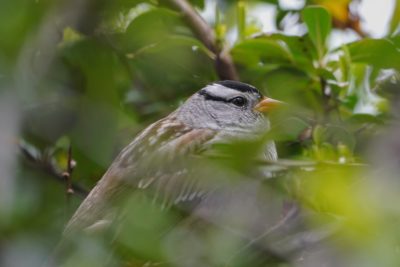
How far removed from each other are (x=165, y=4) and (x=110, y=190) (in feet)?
3.62

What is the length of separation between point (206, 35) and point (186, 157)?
181 centimetres

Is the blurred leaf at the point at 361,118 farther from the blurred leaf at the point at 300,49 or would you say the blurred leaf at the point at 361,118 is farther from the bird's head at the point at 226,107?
the bird's head at the point at 226,107

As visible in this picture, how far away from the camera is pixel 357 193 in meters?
1.29

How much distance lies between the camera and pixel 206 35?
12.8 feet

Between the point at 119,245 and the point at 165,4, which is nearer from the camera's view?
the point at 119,245

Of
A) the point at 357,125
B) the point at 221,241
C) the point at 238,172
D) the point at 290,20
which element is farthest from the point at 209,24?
the point at 238,172

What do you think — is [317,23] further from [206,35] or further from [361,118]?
[206,35]

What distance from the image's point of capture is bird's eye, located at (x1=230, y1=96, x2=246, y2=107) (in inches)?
167

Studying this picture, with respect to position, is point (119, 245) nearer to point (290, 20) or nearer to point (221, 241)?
point (221, 241)

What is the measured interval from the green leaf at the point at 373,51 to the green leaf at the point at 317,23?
0.12m

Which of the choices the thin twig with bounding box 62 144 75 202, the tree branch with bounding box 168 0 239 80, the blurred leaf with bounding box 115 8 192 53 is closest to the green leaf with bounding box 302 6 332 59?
the tree branch with bounding box 168 0 239 80

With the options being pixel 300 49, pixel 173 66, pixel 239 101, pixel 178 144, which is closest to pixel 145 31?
pixel 173 66

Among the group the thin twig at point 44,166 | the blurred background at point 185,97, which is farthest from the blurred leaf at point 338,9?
the thin twig at point 44,166

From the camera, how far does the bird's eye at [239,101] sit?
4234mm
